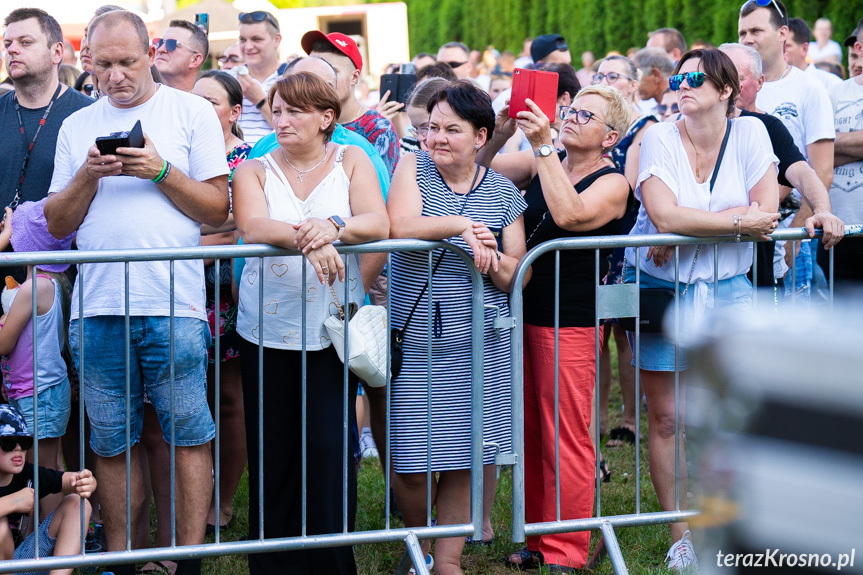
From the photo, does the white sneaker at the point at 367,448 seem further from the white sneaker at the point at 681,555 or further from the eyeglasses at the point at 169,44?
the eyeglasses at the point at 169,44

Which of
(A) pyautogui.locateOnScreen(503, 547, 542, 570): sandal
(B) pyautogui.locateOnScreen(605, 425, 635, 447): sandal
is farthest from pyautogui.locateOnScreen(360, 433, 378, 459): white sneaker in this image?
(A) pyautogui.locateOnScreen(503, 547, 542, 570): sandal

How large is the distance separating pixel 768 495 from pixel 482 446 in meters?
2.89

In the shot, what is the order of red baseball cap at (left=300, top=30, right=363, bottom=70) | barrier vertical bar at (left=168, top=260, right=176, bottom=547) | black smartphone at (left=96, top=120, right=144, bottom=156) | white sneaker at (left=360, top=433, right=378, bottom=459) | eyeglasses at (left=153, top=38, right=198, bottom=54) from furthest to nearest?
white sneaker at (left=360, top=433, right=378, bottom=459)
eyeglasses at (left=153, top=38, right=198, bottom=54)
red baseball cap at (left=300, top=30, right=363, bottom=70)
barrier vertical bar at (left=168, top=260, right=176, bottom=547)
black smartphone at (left=96, top=120, right=144, bottom=156)

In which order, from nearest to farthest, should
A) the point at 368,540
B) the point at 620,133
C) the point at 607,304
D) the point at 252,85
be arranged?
the point at 368,540 < the point at 607,304 < the point at 620,133 < the point at 252,85

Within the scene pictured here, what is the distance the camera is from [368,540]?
151 inches

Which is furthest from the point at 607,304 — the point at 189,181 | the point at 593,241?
the point at 189,181

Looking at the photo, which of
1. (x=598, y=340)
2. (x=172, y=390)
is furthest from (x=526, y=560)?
(x=172, y=390)

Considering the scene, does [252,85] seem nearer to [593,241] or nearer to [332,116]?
[332,116]

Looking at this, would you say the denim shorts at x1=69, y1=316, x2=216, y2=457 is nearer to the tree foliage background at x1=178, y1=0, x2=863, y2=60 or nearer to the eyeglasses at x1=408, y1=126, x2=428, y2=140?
the eyeglasses at x1=408, y1=126, x2=428, y2=140

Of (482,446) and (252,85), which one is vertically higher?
(252,85)

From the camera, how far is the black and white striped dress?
4020 millimetres

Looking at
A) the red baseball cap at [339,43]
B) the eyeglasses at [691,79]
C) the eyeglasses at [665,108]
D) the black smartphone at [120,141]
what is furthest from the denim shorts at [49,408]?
the eyeglasses at [665,108]

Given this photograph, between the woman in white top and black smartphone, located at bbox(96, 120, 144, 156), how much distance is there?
1.47ft

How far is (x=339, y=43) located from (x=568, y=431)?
2.56 meters
